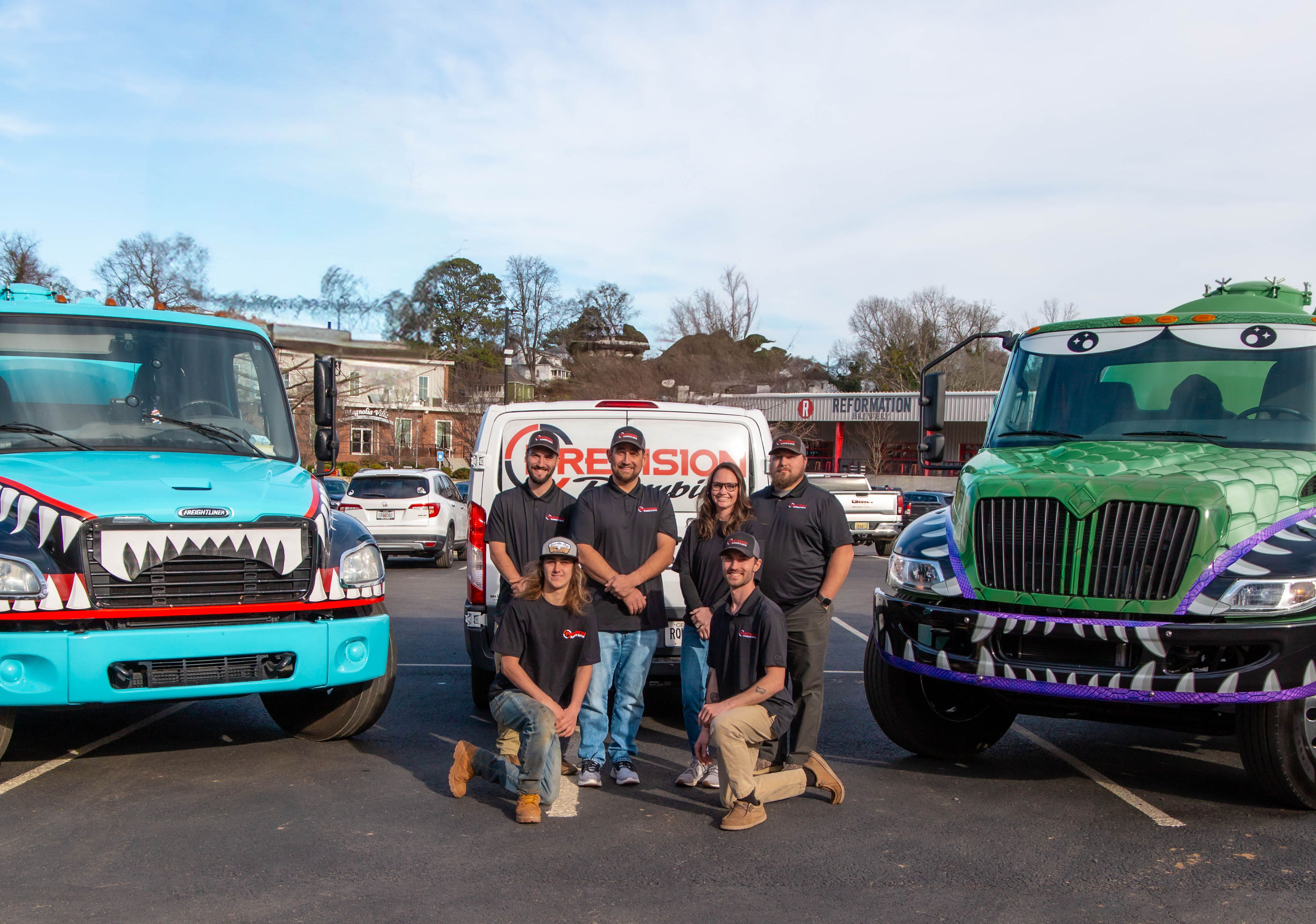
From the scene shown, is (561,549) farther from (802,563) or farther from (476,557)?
(476,557)

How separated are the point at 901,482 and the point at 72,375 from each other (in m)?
42.4

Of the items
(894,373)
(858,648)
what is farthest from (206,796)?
(894,373)

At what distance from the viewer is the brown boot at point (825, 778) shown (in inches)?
223

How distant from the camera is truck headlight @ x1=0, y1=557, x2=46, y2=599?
5.36 meters

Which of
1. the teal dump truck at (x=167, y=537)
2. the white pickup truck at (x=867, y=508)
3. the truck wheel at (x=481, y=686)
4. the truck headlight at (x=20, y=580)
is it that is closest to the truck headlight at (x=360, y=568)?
the teal dump truck at (x=167, y=537)

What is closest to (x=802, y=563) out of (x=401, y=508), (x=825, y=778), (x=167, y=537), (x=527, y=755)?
(x=825, y=778)

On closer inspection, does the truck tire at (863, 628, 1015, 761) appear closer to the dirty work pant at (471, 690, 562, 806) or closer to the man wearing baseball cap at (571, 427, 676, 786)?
the man wearing baseball cap at (571, 427, 676, 786)

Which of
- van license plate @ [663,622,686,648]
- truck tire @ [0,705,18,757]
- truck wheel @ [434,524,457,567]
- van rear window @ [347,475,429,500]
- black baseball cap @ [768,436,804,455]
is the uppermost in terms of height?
black baseball cap @ [768,436,804,455]

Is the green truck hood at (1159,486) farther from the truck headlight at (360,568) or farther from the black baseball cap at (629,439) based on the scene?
the truck headlight at (360,568)

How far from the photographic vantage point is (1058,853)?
193 inches

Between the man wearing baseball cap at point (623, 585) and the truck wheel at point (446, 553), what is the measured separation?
44.6 feet

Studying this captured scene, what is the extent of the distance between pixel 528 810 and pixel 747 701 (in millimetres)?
1141

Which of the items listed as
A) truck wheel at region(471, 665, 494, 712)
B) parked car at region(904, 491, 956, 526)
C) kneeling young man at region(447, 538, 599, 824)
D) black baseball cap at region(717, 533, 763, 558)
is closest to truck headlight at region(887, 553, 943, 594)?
black baseball cap at region(717, 533, 763, 558)

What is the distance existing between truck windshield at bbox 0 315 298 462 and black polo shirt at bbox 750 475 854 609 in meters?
3.18
